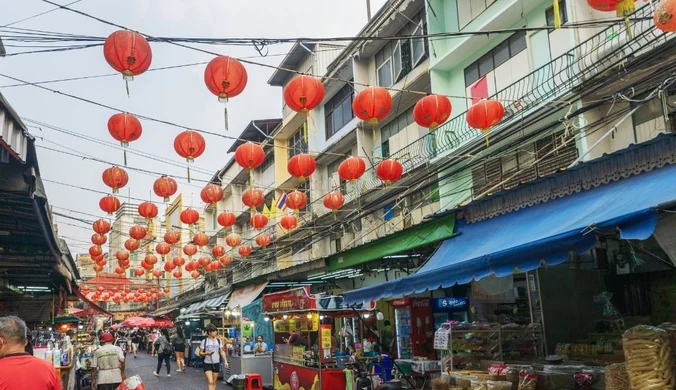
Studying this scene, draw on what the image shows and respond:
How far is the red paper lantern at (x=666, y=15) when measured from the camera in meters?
7.19

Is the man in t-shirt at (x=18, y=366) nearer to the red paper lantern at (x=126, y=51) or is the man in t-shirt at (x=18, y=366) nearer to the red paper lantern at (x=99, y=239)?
the red paper lantern at (x=126, y=51)

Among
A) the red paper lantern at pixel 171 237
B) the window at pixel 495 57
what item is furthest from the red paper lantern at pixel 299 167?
the red paper lantern at pixel 171 237

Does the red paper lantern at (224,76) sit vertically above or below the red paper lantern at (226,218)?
above

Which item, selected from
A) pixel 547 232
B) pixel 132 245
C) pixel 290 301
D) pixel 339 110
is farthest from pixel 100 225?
pixel 547 232

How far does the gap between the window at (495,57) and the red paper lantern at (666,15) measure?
9039 mm

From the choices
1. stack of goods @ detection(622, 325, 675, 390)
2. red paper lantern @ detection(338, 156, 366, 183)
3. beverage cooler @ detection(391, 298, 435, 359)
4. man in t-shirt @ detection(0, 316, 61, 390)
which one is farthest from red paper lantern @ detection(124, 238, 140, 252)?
stack of goods @ detection(622, 325, 675, 390)

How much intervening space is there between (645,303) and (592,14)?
7.22 meters

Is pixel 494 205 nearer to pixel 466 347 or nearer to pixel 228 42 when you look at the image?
pixel 466 347

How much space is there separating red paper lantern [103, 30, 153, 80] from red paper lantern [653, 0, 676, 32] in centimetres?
709

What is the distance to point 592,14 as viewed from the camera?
13.9 meters

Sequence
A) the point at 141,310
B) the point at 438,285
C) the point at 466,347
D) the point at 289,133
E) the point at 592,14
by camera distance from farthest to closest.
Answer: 1. the point at 141,310
2. the point at 289,133
3. the point at 592,14
4. the point at 466,347
5. the point at 438,285

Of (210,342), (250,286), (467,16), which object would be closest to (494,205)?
(210,342)

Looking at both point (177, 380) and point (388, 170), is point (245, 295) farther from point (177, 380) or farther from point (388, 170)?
point (388, 170)

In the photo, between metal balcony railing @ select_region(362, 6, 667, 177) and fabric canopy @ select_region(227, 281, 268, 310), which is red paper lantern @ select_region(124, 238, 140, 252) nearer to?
fabric canopy @ select_region(227, 281, 268, 310)
